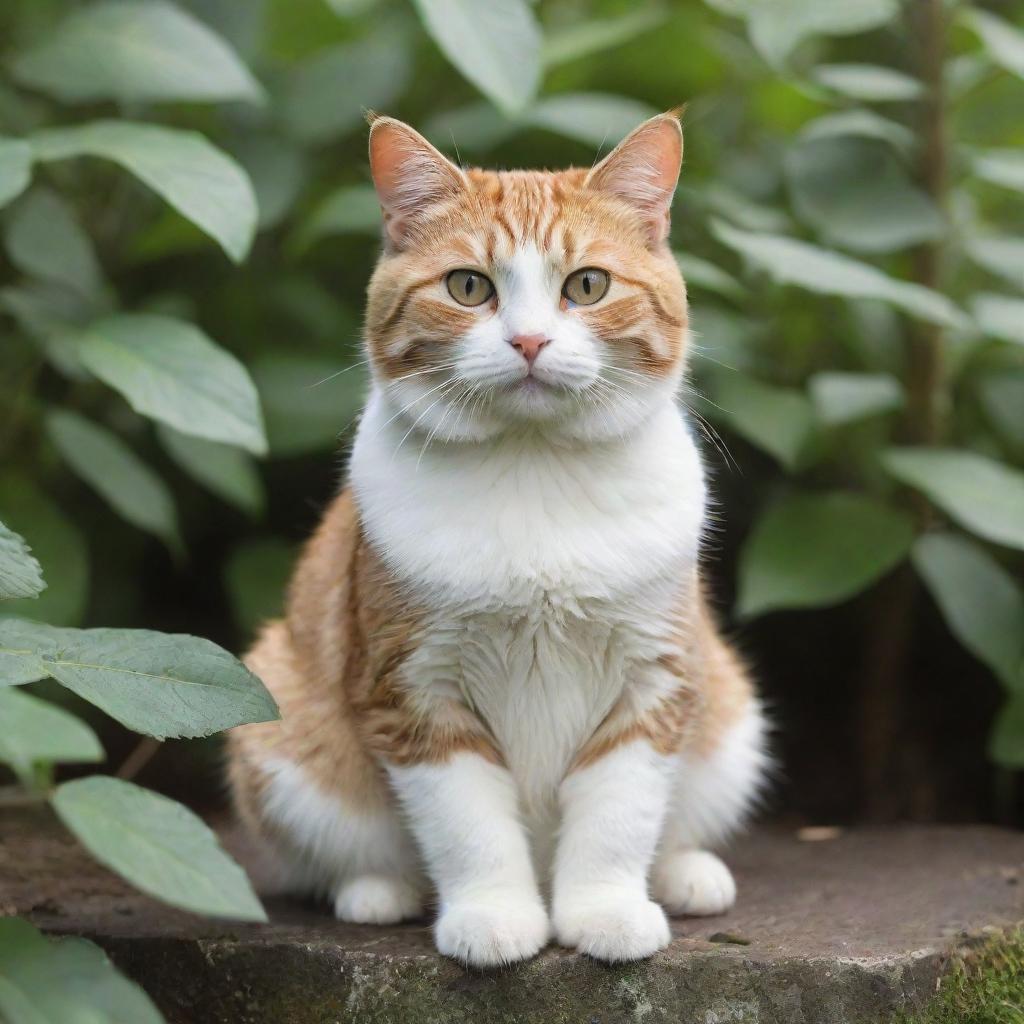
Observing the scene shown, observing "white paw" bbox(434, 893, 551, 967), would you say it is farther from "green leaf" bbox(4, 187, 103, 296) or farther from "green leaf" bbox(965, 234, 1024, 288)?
"green leaf" bbox(965, 234, 1024, 288)

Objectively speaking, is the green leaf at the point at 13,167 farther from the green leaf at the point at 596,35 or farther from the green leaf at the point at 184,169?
the green leaf at the point at 596,35

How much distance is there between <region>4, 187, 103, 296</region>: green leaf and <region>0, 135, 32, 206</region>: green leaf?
21.8 inches

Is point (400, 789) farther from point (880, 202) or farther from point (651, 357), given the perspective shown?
point (880, 202)

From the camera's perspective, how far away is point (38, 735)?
1.57 metres

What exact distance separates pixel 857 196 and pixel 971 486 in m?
0.80

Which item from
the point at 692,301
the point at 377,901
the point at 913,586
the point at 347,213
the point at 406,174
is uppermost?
the point at 406,174

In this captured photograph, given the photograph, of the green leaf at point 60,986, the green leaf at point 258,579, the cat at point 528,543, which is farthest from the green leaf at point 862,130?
the green leaf at point 60,986

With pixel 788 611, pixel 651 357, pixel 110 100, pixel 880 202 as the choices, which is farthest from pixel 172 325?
pixel 788 611

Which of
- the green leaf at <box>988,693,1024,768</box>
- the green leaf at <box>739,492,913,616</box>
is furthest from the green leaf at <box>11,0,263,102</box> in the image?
the green leaf at <box>988,693,1024,768</box>

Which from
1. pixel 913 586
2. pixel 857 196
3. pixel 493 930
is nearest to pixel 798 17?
pixel 857 196

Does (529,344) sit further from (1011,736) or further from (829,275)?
(1011,736)

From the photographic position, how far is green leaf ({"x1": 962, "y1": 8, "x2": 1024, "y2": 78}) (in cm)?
311

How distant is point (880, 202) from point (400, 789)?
6.41 ft

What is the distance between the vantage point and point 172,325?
2.66 m
